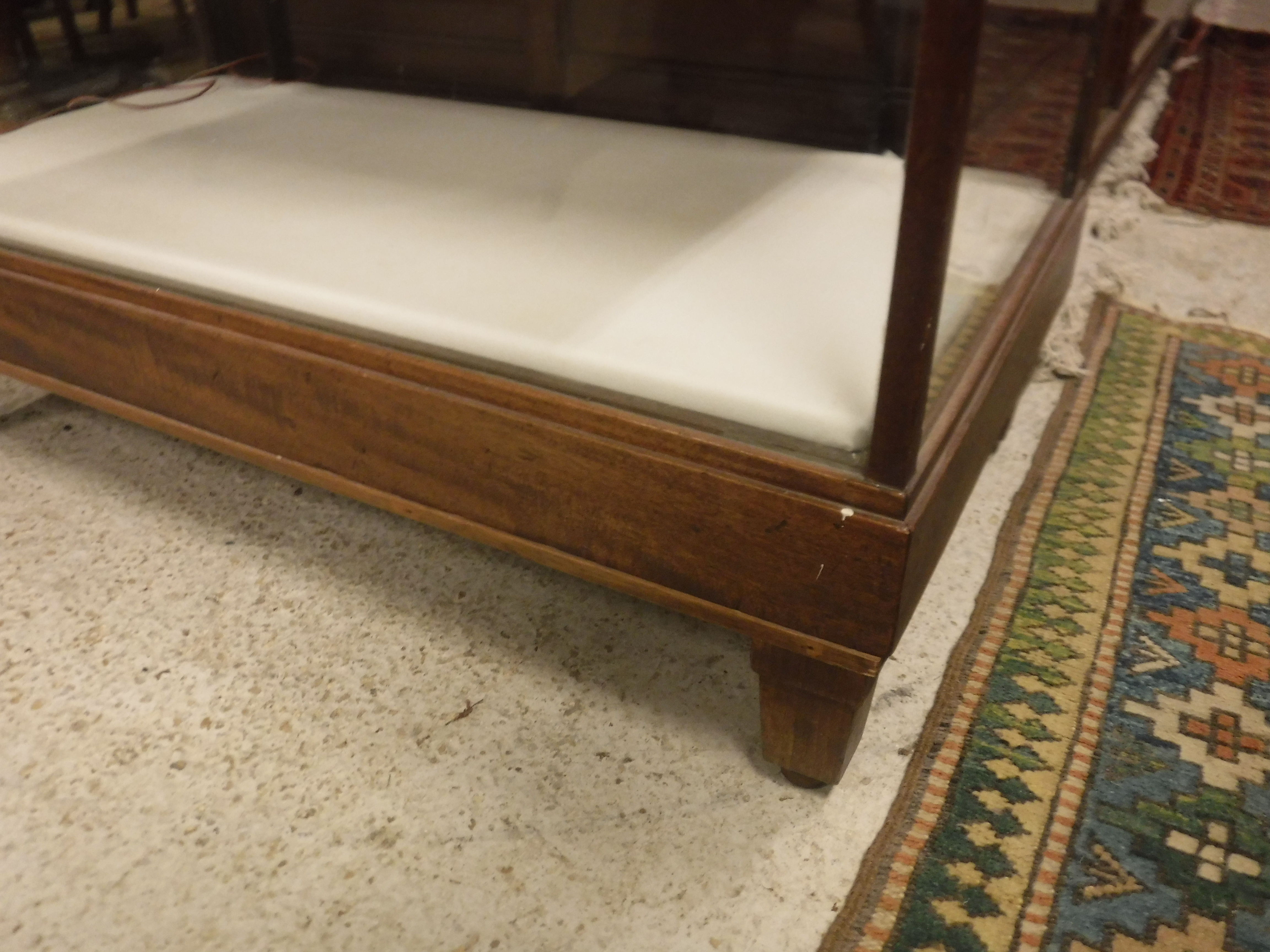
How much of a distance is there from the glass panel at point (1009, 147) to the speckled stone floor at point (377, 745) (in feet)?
1.02

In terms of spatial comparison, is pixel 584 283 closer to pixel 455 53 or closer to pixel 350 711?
pixel 350 711

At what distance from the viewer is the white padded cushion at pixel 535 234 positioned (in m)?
0.63

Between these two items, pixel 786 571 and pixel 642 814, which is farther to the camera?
pixel 642 814

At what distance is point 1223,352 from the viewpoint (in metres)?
1.30

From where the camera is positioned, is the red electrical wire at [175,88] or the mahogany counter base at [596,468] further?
the red electrical wire at [175,88]

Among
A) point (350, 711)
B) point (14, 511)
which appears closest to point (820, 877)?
point (350, 711)

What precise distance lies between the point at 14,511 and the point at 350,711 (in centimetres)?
52

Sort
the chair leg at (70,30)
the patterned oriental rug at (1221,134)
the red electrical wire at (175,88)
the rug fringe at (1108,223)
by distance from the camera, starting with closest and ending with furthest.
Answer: the chair leg at (70,30)
the red electrical wire at (175,88)
the rug fringe at (1108,223)
the patterned oriental rug at (1221,134)

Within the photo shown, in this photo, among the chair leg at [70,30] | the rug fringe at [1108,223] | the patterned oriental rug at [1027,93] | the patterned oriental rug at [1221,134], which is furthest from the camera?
the patterned oriental rug at [1221,134]

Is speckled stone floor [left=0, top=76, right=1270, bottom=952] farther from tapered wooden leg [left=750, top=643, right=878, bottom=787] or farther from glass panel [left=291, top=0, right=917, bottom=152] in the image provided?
glass panel [left=291, top=0, right=917, bottom=152]

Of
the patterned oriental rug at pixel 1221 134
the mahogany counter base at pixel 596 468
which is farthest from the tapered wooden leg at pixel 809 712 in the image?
the patterned oriental rug at pixel 1221 134

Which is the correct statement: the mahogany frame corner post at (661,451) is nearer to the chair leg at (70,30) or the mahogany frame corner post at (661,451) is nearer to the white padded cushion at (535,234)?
the white padded cushion at (535,234)

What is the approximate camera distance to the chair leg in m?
0.99

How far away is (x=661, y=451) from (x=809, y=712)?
0.70 feet
